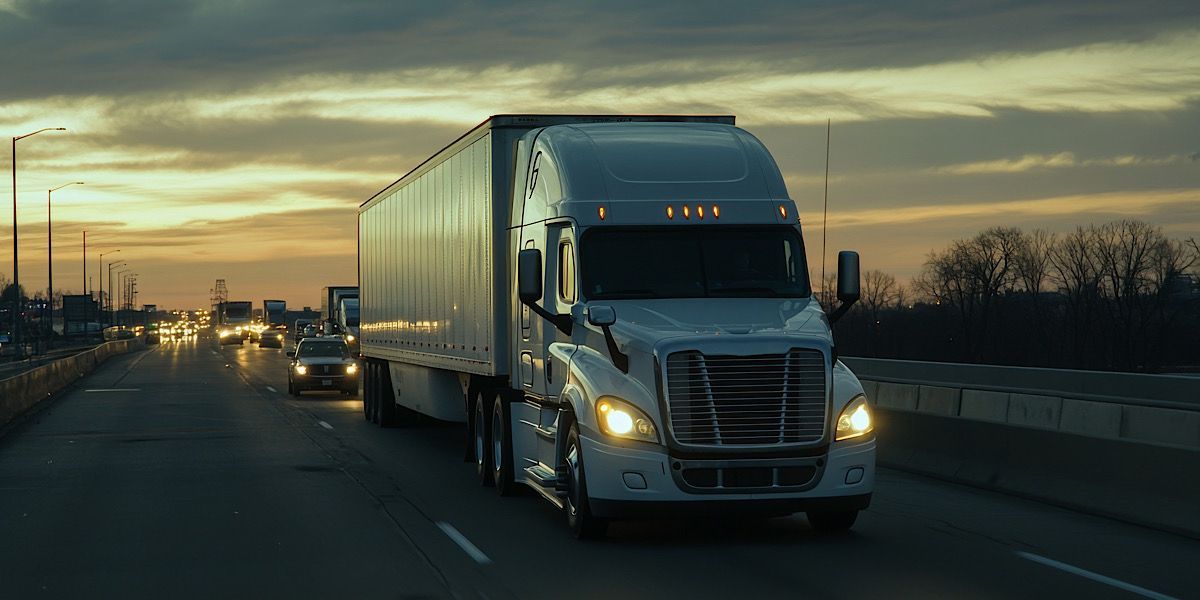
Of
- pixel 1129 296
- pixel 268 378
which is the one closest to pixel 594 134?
pixel 268 378

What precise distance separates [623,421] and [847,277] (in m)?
2.70

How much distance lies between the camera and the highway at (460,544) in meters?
9.82

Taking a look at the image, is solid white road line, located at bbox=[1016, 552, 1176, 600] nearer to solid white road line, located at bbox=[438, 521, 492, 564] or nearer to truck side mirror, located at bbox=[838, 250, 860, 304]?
truck side mirror, located at bbox=[838, 250, 860, 304]

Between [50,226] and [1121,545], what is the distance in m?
77.5

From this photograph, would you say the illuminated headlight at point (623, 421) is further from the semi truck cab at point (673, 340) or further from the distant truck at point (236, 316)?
the distant truck at point (236, 316)

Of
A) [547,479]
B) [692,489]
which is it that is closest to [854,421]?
[692,489]

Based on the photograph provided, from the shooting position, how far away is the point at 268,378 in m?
51.0

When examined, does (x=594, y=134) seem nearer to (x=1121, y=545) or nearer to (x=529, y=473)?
(x=529, y=473)

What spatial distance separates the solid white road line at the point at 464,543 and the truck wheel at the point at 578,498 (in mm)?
881

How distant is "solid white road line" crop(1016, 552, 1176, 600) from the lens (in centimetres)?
935

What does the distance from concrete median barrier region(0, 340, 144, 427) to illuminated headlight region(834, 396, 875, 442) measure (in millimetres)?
20414

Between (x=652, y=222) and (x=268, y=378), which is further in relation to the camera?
(x=268, y=378)

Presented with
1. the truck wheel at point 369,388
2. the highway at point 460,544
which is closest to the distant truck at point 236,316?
the truck wheel at point 369,388

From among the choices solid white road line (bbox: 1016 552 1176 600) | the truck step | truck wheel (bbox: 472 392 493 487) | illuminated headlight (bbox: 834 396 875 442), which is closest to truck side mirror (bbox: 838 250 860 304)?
illuminated headlight (bbox: 834 396 875 442)
